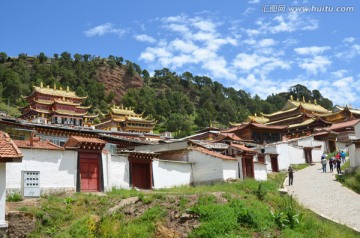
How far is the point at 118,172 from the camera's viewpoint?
26594 mm

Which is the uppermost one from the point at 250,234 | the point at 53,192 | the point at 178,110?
the point at 178,110

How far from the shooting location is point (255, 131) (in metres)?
63.1

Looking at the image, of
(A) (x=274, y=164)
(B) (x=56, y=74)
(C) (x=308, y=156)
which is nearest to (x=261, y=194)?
(A) (x=274, y=164)

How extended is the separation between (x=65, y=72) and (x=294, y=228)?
10709cm

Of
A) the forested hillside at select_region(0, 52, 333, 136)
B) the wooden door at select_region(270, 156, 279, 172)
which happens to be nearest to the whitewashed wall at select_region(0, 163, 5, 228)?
the wooden door at select_region(270, 156, 279, 172)

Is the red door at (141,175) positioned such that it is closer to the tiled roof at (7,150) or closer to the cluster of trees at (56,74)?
the tiled roof at (7,150)

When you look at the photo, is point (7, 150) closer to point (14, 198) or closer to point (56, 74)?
point (14, 198)

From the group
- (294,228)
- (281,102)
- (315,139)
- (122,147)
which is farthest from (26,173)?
(281,102)

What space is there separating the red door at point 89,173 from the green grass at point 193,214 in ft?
11.1

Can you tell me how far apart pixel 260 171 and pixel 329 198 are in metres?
11.2

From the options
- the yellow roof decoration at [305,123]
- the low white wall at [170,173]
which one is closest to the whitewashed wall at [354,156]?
the low white wall at [170,173]

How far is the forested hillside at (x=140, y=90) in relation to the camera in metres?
101

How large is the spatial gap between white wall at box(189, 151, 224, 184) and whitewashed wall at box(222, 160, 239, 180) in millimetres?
368

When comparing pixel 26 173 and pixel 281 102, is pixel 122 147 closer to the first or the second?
pixel 26 173
